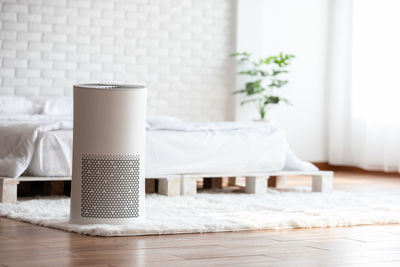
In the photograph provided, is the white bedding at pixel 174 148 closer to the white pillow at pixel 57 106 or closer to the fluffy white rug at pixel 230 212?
the fluffy white rug at pixel 230 212

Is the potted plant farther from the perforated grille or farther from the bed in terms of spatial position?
the perforated grille

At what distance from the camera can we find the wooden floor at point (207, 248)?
7.83 ft

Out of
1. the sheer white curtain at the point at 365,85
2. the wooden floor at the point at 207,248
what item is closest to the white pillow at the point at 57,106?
the wooden floor at the point at 207,248

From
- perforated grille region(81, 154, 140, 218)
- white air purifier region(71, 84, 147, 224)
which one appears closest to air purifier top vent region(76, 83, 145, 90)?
white air purifier region(71, 84, 147, 224)

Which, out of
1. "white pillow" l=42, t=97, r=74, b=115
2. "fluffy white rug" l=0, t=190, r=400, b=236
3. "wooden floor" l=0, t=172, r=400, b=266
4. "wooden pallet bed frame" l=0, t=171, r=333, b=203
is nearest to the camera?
"wooden floor" l=0, t=172, r=400, b=266

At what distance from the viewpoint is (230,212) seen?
12.3ft

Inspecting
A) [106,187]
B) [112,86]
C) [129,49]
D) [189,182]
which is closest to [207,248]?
[106,187]

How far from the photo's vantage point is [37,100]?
6.03m

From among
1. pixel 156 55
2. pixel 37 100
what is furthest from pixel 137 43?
pixel 37 100

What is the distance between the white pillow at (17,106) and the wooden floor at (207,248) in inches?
97.8

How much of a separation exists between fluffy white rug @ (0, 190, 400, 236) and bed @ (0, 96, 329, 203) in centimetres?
17

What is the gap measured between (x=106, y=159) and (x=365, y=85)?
4.78 metres

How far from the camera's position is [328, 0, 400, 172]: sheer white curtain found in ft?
23.2

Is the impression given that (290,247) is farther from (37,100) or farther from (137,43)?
(137,43)
